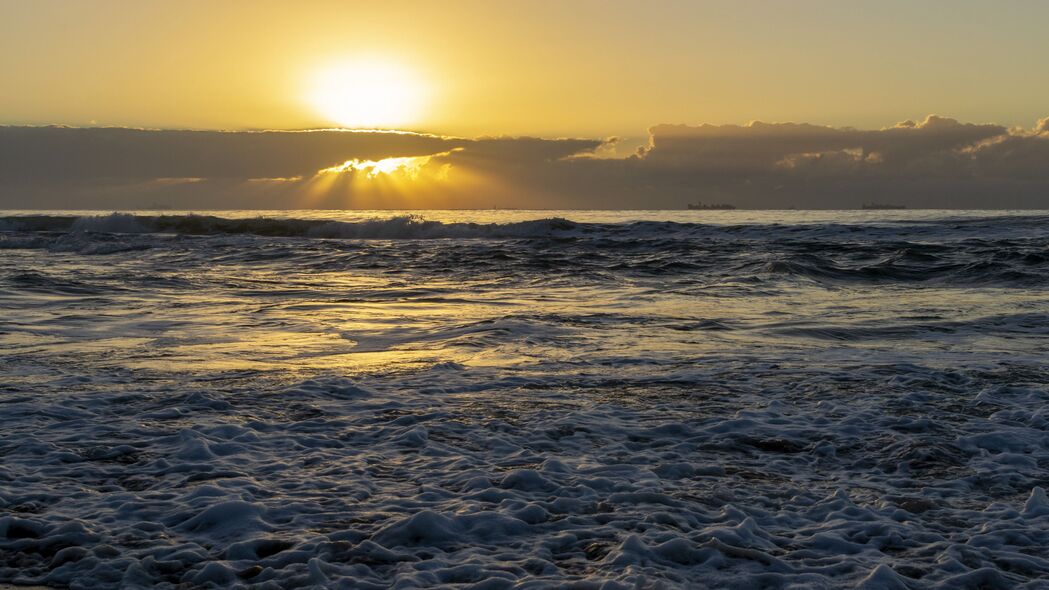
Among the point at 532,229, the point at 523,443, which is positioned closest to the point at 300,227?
the point at 532,229

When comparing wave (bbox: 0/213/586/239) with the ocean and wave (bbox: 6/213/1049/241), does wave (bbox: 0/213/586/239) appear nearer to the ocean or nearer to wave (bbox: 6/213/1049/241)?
wave (bbox: 6/213/1049/241)

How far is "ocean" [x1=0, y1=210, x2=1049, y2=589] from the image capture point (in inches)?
150

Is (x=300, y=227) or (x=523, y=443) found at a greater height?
(x=300, y=227)

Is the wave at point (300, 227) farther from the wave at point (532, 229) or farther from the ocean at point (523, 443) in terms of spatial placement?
the ocean at point (523, 443)

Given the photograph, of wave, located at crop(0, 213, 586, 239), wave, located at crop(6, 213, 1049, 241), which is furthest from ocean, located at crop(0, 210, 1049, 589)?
wave, located at crop(0, 213, 586, 239)

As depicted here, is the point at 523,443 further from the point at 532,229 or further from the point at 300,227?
the point at 300,227

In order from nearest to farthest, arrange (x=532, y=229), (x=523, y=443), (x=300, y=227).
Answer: (x=523, y=443)
(x=532, y=229)
(x=300, y=227)

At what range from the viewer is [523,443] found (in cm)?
558

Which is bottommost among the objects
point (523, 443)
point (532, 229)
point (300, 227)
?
point (523, 443)

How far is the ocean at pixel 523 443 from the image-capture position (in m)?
3.82

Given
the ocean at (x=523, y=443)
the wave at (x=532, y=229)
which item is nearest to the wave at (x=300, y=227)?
the wave at (x=532, y=229)

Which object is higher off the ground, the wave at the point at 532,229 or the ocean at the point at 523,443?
the wave at the point at 532,229

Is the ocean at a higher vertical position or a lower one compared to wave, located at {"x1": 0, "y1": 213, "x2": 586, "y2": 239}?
lower

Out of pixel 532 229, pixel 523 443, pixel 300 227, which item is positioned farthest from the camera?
pixel 300 227
